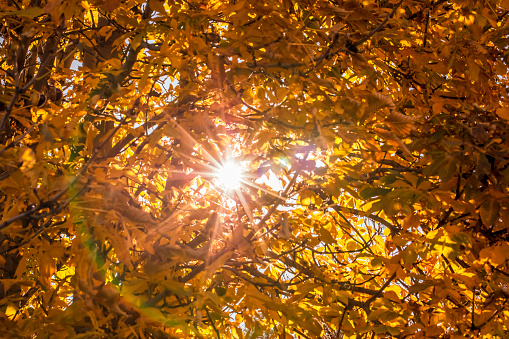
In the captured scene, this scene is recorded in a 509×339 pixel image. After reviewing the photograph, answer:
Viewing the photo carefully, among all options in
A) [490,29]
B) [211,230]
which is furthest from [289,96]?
[490,29]

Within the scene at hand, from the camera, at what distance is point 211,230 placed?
5.85 ft

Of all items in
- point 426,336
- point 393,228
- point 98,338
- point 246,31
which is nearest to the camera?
point 98,338

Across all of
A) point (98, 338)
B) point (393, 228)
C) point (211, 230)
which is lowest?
point (98, 338)

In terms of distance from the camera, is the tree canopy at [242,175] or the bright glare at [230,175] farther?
the bright glare at [230,175]

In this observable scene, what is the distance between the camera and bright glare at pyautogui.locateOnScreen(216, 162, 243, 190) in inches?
71.8

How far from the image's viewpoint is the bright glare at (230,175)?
182cm

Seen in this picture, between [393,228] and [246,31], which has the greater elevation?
[246,31]

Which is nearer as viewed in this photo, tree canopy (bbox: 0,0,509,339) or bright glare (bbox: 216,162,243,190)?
tree canopy (bbox: 0,0,509,339)

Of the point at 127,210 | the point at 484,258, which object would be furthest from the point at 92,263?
the point at 484,258

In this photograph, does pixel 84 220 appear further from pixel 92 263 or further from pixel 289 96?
pixel 289 96

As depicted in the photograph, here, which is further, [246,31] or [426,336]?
[426,336]

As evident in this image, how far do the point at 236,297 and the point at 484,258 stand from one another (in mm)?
1602

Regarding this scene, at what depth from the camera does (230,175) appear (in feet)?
6.06

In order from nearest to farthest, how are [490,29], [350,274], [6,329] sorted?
[6,329], [350,274], [490,29]
